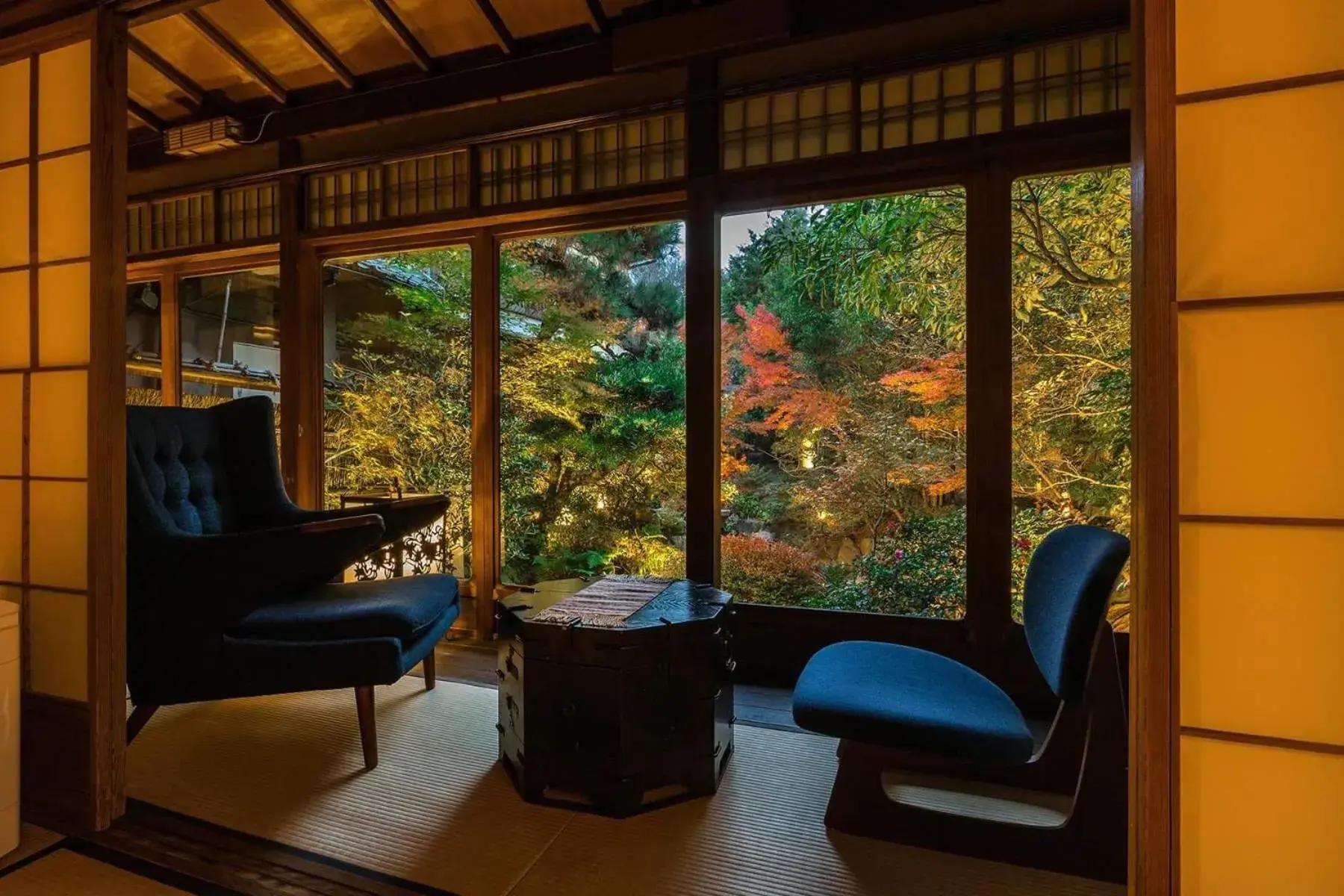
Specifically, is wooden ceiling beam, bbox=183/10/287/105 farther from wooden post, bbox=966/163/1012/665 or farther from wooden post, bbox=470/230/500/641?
wooden post, bbox=966/163/1012/665

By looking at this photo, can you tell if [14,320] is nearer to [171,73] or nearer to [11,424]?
[11,424]

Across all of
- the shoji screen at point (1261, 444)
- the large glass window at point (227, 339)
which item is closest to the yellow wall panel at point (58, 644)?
the large glass window at point (227, 339)

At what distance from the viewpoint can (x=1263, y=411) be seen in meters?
0.84

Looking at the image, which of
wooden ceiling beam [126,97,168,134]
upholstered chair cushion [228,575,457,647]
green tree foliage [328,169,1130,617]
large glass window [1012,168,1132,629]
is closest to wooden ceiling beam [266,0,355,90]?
green tree foliage [328,169,1130,617]

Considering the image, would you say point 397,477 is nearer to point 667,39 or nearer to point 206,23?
A: point 206,23

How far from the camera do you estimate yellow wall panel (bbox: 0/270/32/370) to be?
1.69m

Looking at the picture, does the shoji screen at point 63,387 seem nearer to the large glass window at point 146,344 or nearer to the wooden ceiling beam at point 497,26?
the wooden ceiling beam at point 497,26

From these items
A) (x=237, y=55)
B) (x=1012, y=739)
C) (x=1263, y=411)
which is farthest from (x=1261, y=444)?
(x=237, y=55)

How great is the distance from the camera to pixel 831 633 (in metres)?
2.44

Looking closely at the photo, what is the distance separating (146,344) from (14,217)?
2441 millimetres

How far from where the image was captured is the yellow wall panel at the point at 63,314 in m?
1.59

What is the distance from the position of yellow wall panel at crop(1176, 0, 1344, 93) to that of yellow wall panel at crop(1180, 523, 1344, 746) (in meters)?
0.65

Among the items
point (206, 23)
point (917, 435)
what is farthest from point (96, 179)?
point (917, 435)

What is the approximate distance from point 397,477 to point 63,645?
5.84 feet
